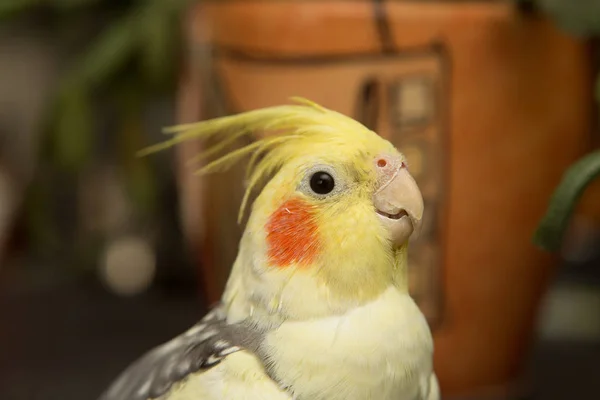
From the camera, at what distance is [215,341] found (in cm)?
38

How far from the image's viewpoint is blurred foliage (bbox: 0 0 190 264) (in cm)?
81

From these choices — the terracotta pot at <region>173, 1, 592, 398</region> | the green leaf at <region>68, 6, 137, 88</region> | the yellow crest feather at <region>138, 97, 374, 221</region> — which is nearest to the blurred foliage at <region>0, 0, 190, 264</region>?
the green leaf at <region>68, 6, 137, 88</region>

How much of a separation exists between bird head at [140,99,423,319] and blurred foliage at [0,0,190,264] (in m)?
0.45

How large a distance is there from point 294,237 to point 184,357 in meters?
0.09

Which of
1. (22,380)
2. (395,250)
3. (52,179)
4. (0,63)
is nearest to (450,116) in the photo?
(395,250)

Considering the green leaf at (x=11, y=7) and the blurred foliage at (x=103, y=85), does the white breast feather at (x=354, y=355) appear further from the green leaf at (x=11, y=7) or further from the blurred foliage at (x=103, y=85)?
the green leaf at (x=11, y=7)

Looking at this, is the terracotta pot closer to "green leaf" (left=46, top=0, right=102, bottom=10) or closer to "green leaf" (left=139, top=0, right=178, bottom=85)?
"green leaf" (left=139, top=0, right=178, bottom=85)

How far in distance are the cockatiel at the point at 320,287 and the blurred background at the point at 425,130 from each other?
3.0 inches

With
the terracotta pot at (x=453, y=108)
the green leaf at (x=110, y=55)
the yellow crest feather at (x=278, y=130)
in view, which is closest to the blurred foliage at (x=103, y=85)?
the green leaf at (x=110, y=55)

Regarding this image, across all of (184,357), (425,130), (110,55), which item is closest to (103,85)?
(110,55)

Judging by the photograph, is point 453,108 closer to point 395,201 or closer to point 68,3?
point 395,201

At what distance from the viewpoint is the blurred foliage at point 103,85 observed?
2.64 ft

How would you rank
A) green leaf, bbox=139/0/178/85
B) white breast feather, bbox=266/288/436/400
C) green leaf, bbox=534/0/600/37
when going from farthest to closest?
green leaf, bbox=139/0/178/85, green leaf, bbox=534/0/600/37, white breast feather, bbox=266/288/436/400

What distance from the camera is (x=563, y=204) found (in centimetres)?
44
